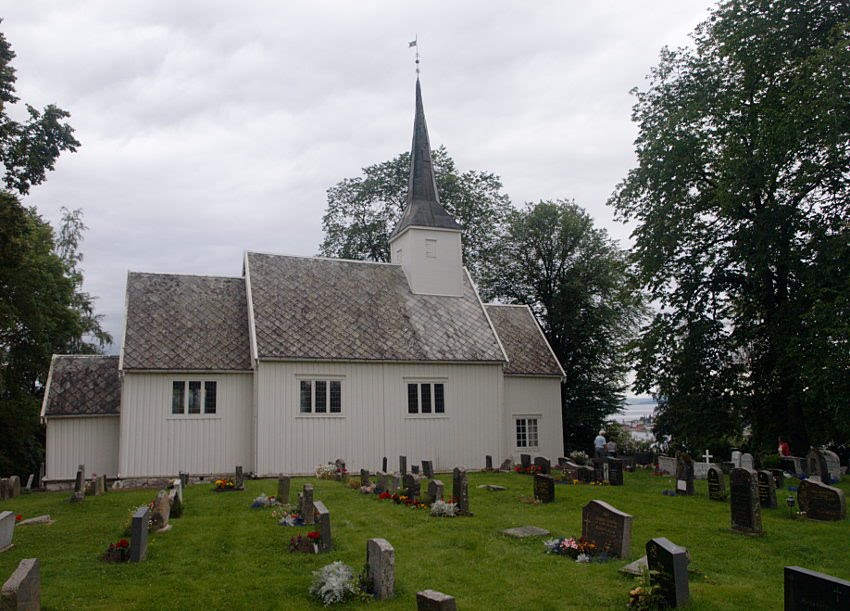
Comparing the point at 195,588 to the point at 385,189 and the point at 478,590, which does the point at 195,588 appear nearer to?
the point at 478,590

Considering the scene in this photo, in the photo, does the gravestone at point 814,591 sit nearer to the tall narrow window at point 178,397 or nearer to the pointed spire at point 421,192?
the tall narrow window at point 178,397

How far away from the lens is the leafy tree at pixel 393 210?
41406 mm

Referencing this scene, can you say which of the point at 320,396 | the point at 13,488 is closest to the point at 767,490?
the point at 320,396

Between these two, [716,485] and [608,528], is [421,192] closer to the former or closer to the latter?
[716,485]

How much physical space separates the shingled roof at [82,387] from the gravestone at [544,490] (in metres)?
15.2

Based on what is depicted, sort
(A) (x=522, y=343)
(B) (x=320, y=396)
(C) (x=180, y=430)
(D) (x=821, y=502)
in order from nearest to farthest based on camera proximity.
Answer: (D) (x=821, y=502), (C) (x=180, y=430), (B) (x=320, y=396), (A) (x=522, y=343)

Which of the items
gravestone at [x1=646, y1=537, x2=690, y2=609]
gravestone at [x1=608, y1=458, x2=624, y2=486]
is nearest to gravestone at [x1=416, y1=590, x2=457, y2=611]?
gravestone at [x1=646, y1=537, x2=690, y2=609]

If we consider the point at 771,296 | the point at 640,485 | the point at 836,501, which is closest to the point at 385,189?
the point at 771,296

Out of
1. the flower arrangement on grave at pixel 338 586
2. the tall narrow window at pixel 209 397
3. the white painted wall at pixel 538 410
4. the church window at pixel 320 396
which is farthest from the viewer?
the white painted wall at pixel 538 410

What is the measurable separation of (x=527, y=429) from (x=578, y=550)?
18.2 metres

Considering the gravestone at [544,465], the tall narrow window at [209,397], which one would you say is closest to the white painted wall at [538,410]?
the gravestone at [544,465]

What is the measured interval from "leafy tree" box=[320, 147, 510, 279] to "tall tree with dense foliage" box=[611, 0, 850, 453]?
1361cm

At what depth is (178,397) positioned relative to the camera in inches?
940

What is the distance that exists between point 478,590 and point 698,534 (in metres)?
5.65
